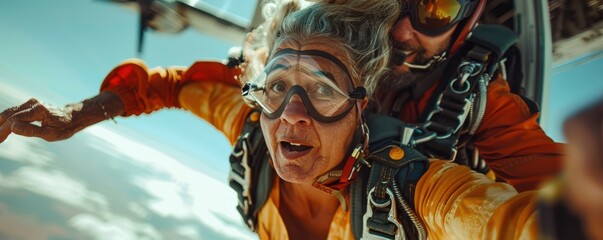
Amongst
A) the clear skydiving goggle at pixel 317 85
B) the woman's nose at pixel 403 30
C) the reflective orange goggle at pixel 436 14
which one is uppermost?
the reflective orange goggle at pixel 436 14

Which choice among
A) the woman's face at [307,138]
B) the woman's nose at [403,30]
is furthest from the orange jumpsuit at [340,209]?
the woman's nose at [403,30]

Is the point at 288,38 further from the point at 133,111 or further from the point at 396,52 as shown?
the point at 133,111

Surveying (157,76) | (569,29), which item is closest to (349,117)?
(157,76)

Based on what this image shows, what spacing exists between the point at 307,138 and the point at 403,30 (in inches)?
21.8

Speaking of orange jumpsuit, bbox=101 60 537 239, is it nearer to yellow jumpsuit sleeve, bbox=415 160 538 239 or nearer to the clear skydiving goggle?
yellow jumpsuit sleeve, bbox=415 160 538 239

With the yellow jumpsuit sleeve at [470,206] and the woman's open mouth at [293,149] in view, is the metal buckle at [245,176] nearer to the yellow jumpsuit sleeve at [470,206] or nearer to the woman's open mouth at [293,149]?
the woman's open mouth at [293,149]

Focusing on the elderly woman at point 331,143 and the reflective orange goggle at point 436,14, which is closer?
the elderly woman at point 331,143

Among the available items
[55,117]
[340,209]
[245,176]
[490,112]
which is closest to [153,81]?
[55,117]

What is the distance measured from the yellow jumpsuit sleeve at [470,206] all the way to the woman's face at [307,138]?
0.24 m

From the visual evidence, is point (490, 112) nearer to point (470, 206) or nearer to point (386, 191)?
point (386, 191)

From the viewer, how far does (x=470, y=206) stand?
73cm

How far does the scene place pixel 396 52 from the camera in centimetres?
133

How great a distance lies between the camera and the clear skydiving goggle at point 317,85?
3.35 feet

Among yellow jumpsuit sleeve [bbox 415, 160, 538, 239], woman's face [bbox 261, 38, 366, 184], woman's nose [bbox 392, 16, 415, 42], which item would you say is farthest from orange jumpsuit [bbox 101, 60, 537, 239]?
woman's nose [bbox 392, 16, 415, 42]
